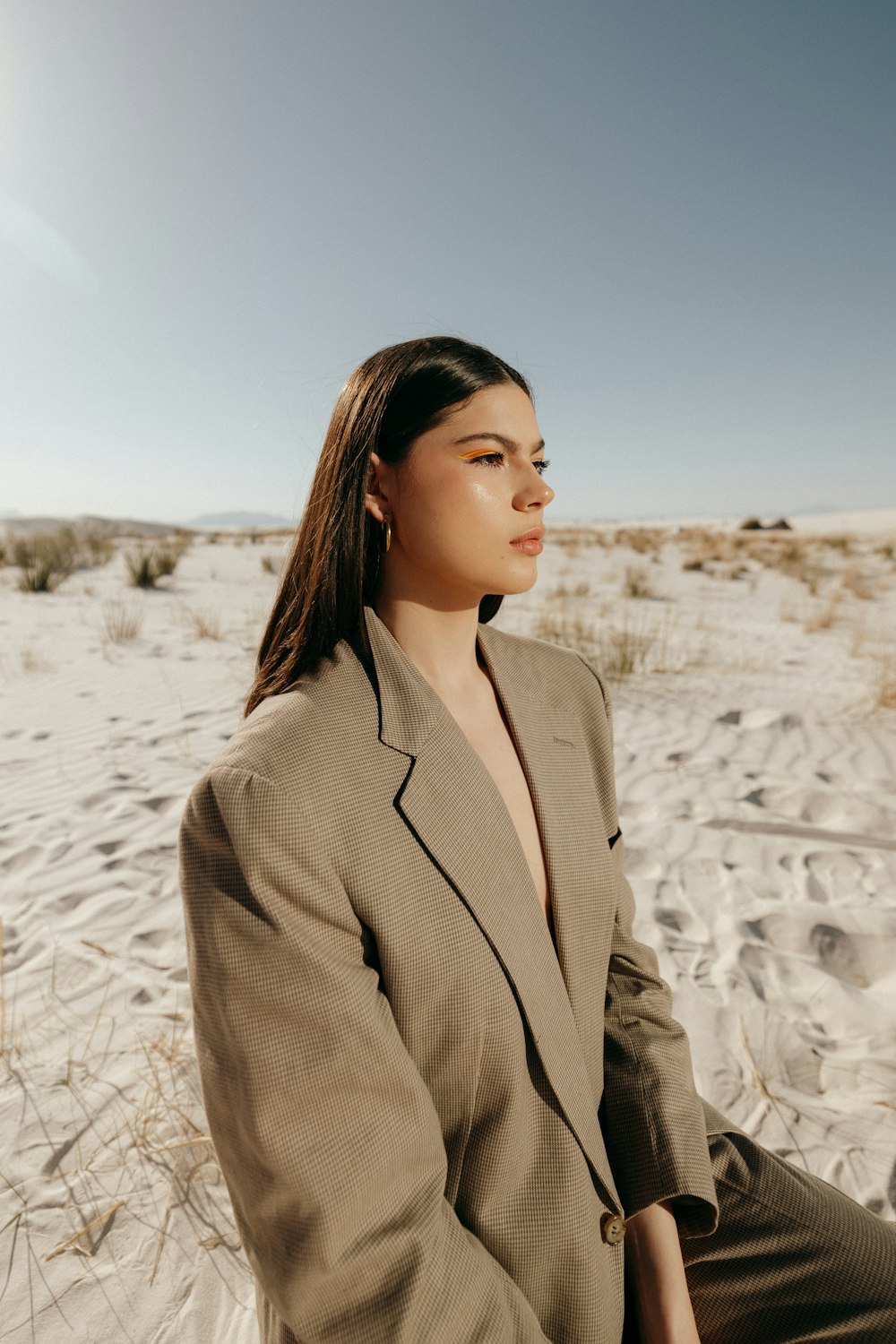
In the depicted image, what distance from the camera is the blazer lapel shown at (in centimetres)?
104

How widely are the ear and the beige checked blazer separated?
189 millimetres

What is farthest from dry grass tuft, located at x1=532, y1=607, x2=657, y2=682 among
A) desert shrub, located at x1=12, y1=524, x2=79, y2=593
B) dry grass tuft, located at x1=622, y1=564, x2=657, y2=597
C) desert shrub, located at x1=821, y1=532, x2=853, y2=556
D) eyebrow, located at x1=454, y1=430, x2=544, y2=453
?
desert shrub, located at x1=821, y1=532, x2=853, y2=556

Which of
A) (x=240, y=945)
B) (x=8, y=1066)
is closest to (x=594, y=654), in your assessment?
(x=8, y=1066)

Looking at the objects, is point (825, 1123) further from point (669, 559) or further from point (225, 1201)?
point (669, 559)

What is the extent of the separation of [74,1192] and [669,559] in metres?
17.3

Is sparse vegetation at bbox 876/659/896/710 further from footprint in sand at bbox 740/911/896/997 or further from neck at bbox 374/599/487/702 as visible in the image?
neck at bbox 374/599/487/702

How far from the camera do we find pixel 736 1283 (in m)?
1.14

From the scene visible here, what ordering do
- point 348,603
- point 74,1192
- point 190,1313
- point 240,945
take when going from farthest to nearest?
point 74,1192 → point 190,1313 → point 348,603 → point 240,945

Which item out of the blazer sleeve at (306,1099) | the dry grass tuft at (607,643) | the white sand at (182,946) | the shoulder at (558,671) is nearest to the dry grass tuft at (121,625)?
the white sand at (182,946)

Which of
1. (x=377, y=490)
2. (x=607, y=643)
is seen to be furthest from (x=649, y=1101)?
(x=607, y=643)

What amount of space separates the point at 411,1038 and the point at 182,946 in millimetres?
1993

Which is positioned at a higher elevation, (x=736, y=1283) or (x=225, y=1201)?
(x=736, y=1283)

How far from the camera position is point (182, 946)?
2.66 m

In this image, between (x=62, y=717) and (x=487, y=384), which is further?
(x=62, y=717)
